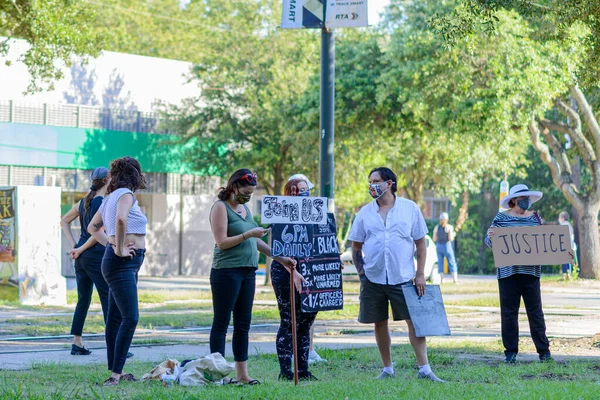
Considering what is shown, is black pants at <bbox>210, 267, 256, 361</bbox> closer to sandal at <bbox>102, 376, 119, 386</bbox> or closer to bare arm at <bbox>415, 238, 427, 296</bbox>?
sandal at <bbox>102, 376, 119, 386</bbox>

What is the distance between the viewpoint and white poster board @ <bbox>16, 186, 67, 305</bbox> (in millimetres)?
18969

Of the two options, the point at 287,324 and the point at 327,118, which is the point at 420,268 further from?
the point at 327,118

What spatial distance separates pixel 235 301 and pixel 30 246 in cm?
Result: 1142

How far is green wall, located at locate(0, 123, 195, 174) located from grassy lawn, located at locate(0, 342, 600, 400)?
838 inches

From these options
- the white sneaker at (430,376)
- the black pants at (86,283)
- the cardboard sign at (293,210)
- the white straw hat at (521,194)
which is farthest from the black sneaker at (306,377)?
the white straw hat at (521,194)

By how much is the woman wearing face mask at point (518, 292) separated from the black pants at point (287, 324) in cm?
275

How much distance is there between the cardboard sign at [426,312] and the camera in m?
8.76

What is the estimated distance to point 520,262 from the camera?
419 inches

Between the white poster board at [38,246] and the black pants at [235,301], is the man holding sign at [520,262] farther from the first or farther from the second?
the white poster board at [38,246]

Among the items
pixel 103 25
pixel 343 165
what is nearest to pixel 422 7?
pixel 343 165

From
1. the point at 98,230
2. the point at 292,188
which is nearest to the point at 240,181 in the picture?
the point at 292,188

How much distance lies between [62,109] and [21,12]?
9358 millimetres

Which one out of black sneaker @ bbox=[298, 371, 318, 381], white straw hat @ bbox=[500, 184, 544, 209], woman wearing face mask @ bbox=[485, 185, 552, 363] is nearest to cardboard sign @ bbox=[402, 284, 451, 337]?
black sneaker @ bbox=[298, 371, 318, 381]

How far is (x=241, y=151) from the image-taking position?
30000mm
